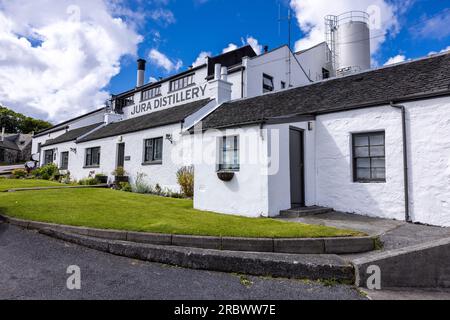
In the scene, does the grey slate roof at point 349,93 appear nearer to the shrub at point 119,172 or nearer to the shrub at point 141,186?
the shrub at point 141,186

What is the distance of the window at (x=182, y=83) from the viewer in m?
22.0

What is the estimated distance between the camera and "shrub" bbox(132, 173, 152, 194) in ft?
49.5

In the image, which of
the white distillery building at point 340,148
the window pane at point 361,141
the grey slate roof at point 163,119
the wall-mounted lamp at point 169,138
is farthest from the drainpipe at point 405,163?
the wall-mounted lamp at point 169,138

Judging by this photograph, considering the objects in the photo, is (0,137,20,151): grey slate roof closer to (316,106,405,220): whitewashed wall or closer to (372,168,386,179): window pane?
(316,106,405,220): whitewashed wall

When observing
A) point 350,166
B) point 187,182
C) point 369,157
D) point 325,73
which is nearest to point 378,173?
point 369,157

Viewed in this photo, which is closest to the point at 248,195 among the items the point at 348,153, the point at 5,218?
the point at 348,153

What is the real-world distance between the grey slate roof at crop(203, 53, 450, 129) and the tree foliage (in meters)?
66.6

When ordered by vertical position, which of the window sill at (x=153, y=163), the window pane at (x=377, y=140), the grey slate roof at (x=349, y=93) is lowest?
the window sill at (x=153, y=163)

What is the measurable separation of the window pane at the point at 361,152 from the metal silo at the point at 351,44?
20031mm

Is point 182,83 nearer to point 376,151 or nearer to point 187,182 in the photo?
point 187,182

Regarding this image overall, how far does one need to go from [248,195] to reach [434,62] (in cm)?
689

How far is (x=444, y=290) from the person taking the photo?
445 centimetres

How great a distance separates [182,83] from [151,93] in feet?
11.5
